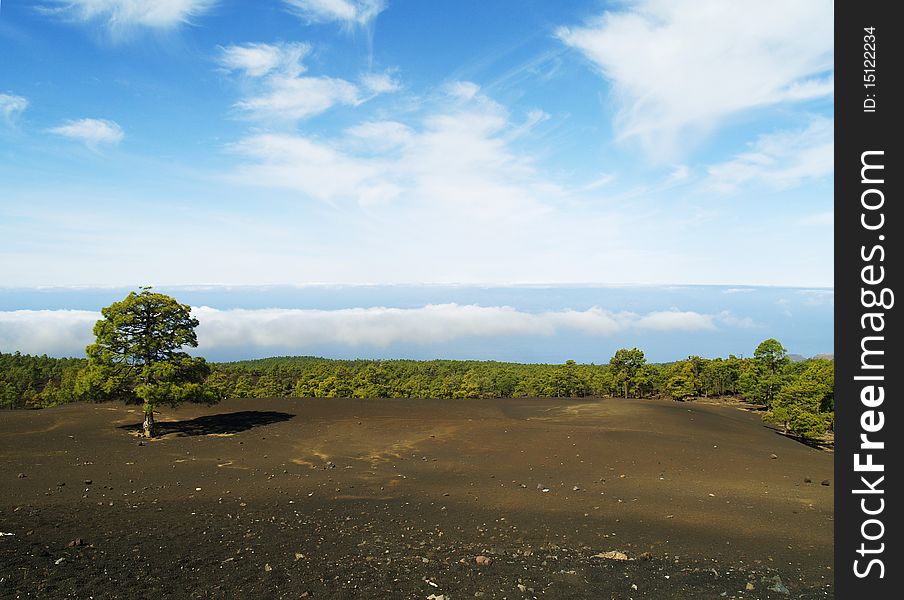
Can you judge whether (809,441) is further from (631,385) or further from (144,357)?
(144,357)

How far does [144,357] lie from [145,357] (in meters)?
0.07

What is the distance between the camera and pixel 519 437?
28562 millimetres

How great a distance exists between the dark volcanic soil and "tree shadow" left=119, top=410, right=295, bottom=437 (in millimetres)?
411

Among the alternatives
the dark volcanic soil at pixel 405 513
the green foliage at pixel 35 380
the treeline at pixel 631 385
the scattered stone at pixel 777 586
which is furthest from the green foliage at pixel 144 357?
the scattered stone at pixel 777 586

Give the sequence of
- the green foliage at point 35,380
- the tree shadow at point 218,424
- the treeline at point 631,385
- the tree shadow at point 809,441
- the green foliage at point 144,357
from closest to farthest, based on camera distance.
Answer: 1. the green foliage at point 144,357
2. the tree shadow at point 218,424
3. the tree shadow at point 809,441
4. the treeline at point 631,385
5. the green foliage at point 35,380

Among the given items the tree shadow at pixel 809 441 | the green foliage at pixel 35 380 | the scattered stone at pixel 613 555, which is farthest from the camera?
the green foliage at pixel 35 380

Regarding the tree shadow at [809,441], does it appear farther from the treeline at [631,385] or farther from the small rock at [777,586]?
the small rock at [777,586]

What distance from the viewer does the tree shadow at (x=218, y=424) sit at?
94.1 ft

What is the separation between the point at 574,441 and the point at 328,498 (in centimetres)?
1601

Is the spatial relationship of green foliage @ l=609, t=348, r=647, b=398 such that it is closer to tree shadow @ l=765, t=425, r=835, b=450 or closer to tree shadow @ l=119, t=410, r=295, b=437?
tree shadow @ l=765, t=425, r=835, b=450

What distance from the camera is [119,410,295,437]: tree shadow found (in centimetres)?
2868

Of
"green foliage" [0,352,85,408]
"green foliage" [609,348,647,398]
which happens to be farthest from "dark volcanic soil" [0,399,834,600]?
"green foliage" [609,348,647,398]

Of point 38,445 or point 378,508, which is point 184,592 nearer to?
point 378,508
